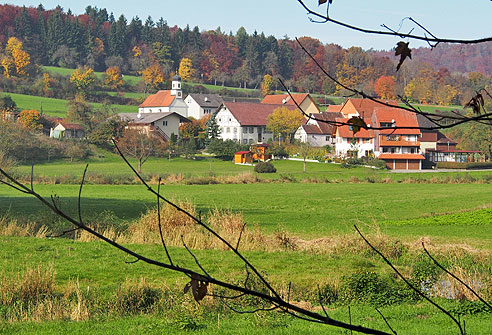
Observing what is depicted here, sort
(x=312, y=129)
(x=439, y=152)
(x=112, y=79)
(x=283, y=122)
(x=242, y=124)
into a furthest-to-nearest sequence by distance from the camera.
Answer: (x=112, y=79) → (x=242, y=124) → (x=312, y=129) → (x=283, y=122) → (x=439, y=152)

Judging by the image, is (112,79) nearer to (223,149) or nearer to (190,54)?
(190,54)

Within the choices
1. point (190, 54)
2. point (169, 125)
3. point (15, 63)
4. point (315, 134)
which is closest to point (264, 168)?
point (315, 134)

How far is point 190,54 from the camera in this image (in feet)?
592

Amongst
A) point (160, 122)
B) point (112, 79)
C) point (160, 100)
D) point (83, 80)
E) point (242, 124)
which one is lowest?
point (242, 124)

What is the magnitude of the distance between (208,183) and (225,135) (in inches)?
2012

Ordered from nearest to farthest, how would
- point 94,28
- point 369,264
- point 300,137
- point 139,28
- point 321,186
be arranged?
point 369,264 → point 321,186 → point 300,137 → point 94,28 → point 139,28

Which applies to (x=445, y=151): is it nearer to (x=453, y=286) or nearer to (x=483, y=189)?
(x=483, y=189)

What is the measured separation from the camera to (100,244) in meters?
18.2

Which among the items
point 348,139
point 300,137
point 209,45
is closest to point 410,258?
point 348,139

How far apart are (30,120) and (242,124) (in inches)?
1320

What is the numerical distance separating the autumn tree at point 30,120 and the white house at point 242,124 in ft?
95.7

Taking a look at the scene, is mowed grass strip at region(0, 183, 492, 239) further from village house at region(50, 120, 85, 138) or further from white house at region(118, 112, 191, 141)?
white house at region(118, 112, 191, 141)

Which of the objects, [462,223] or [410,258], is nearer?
[410,258]

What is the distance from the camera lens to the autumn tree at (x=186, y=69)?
563ft
